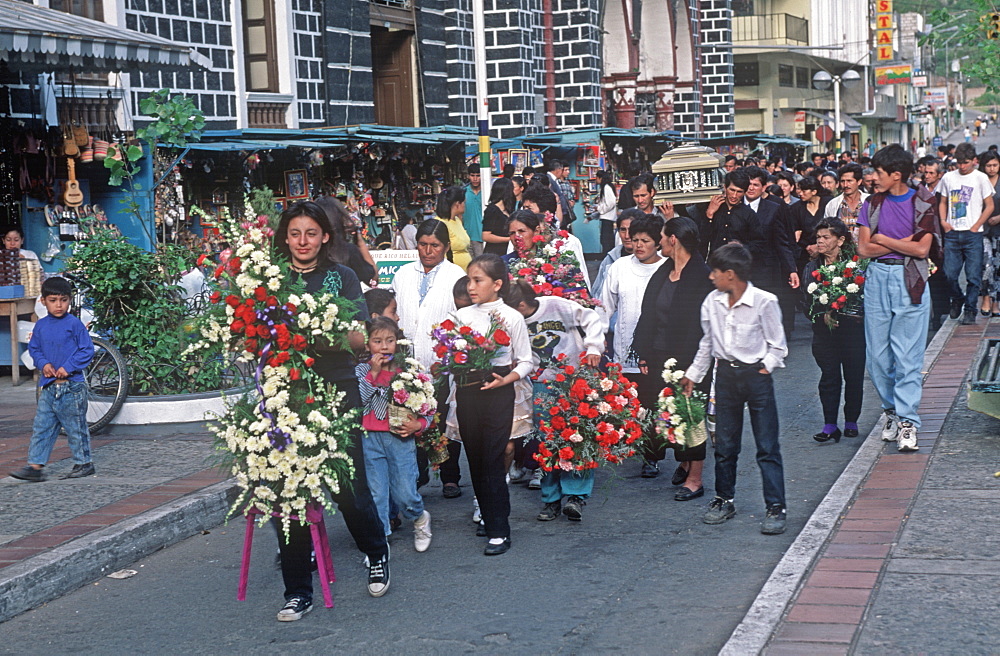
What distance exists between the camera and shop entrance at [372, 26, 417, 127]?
2166 centimetres

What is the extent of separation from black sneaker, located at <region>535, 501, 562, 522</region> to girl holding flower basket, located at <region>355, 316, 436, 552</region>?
0.84 metres

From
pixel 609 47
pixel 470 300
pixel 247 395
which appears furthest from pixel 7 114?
pixel 609 47

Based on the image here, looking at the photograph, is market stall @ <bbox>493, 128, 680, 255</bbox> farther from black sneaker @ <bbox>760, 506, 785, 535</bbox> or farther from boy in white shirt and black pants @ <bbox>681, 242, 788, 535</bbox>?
black sneaker @ <bbox>760, 506, 785, 535</bbox>

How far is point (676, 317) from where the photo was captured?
25.6 ft

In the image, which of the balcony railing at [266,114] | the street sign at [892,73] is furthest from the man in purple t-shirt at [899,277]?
the street sign at [892,73]

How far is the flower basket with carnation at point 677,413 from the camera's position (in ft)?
24.9

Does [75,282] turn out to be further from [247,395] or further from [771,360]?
[771,360]

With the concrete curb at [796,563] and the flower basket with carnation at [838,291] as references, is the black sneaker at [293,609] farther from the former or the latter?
the flower basket with carnation at [838,291]

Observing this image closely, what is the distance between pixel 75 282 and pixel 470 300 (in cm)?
425

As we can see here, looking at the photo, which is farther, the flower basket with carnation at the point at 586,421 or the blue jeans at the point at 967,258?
the blue jeans at the point at 967,258

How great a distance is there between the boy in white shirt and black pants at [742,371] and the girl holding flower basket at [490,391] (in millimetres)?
1111

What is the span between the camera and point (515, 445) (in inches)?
316

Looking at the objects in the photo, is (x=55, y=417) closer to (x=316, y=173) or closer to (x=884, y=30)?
(x=316, y=173)

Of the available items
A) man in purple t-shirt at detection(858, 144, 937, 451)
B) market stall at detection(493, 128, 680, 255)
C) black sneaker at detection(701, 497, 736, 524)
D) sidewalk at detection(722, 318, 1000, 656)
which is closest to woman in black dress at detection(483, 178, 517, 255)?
man in purple t-shirt at detection(858, 144, 937, 451)
